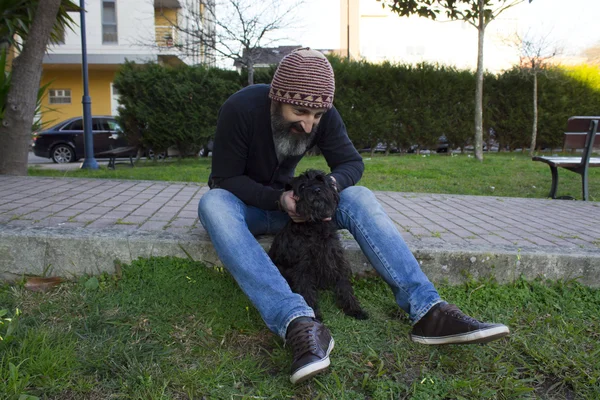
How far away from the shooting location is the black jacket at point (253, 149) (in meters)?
2.58

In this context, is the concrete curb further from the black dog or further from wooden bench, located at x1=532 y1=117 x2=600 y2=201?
wooden bench, located at x1=532 y1=117 x2=600 y2=201

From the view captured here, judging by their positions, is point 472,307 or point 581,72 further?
point 581,72

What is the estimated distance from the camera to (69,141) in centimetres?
1473

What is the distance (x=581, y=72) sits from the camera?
15.1 m

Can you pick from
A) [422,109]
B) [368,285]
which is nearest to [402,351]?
[368,285]

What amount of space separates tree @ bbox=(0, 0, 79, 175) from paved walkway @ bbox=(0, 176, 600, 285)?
1713 mm

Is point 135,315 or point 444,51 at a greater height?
point 444,51

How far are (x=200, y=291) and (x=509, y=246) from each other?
2.12 m

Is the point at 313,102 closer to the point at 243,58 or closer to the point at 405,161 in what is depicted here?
the point at 405,161

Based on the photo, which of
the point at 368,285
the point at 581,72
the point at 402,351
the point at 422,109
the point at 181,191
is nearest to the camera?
the point at 402,351

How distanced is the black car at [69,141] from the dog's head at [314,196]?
44.8 feet

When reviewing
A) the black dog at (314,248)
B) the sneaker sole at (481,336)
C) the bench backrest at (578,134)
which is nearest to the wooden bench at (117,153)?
the black dog at (314,248)

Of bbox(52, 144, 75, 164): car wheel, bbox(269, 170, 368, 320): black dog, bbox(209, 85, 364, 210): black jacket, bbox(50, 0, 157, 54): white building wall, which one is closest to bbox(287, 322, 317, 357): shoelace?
bbox(269, 170, 368, 320): black dog

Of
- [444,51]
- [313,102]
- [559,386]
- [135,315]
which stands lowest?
[559,386]
